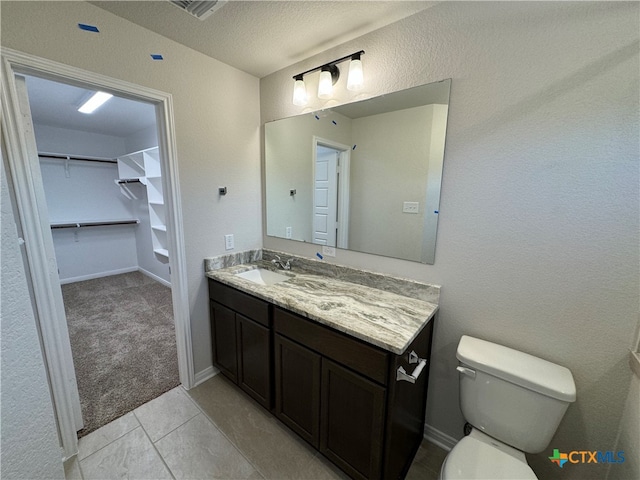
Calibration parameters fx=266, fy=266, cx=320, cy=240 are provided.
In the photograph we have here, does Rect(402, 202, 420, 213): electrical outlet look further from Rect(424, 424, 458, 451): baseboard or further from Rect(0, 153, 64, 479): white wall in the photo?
Rect(0, 153, 64, 479): white wall

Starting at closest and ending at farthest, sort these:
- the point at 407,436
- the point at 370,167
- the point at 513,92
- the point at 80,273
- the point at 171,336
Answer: the point at 513,92, the point at 407,436, the point at 370,167, the point at 171,336, the point at 80,273

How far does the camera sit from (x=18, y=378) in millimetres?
519

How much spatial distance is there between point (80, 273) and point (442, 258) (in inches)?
211

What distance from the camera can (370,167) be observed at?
1.74 m

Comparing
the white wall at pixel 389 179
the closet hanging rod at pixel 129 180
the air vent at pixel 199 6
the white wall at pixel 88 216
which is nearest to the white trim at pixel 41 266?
the air vent at pixel 199 6

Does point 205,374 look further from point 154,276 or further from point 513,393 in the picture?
point 154,276

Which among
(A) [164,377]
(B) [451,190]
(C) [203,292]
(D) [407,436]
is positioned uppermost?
(B) [451,190]

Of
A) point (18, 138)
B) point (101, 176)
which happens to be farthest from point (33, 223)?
point (101, 176)

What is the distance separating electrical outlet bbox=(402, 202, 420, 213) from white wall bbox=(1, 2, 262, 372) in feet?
4.26

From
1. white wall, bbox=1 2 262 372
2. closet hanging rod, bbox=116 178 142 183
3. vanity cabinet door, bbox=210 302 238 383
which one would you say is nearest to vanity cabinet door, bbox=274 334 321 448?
vanity cabinet door, bbox=210 302 238 383

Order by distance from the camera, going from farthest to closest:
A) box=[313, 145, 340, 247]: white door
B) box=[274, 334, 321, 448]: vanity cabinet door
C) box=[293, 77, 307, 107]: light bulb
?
1. box=[313, 145, 340, 247]: white door
2. box=[293, 77, 307, 107]: light bulb
3. box=[274, 334, 321, 448]: vanity cabinet door

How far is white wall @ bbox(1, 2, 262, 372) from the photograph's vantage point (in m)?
1.30

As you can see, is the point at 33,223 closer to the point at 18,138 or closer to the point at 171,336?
the point at 18,138

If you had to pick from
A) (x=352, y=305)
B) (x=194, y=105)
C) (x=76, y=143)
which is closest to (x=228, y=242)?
(x=194, y=105)
